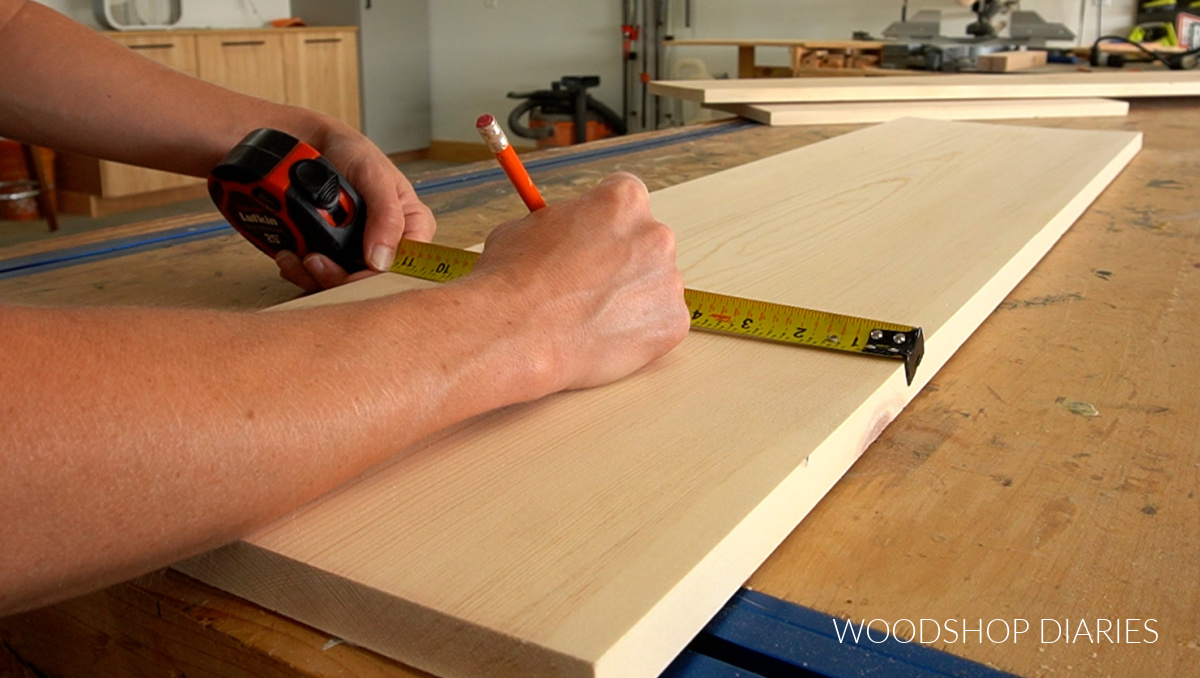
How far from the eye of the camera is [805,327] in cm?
102

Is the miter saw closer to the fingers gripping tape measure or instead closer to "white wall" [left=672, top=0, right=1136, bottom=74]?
"white wall" [left=672, top=0, right=1136, bottom=74]

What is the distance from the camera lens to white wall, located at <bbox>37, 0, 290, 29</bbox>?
7.08 m

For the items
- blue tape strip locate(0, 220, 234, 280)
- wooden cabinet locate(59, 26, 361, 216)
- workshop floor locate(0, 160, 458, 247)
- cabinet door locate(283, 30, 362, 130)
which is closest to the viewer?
blue tape strip locate(0, 220, 234, 280)

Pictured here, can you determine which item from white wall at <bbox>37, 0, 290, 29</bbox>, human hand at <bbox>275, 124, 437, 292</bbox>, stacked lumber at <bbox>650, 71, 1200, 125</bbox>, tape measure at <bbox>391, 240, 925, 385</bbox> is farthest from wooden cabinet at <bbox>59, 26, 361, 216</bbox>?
tape measure at <bbox>391, 240, 925, 385</bbox>

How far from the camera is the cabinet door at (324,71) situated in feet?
24.1

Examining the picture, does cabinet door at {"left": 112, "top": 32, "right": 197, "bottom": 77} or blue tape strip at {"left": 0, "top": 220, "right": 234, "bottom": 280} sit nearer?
blue tape strip at {"left": 0, "top": 220, "right": 234, "bottom": 280}

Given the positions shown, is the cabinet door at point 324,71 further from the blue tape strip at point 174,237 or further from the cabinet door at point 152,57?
the blue tape strip at point 174,237

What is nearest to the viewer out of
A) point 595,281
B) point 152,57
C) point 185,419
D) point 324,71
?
point 185,419

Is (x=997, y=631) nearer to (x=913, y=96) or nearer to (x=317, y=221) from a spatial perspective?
(x=317, y=221)

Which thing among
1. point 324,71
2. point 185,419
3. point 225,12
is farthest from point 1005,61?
point 225,12

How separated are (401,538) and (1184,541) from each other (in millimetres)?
586

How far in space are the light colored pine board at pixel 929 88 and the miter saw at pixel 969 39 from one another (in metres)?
0.80

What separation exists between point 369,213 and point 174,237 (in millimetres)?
561

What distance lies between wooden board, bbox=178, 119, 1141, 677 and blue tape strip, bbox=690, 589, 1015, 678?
3 cm
